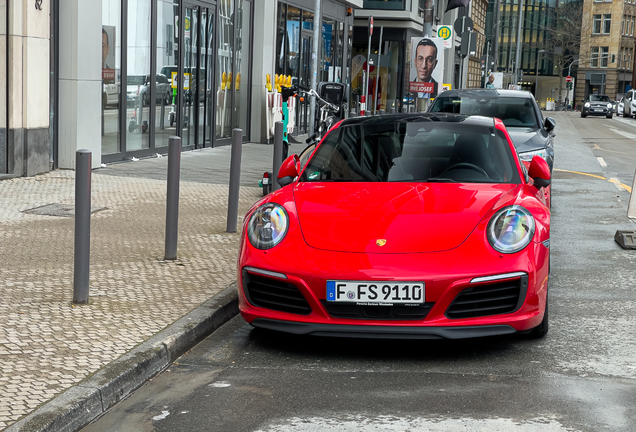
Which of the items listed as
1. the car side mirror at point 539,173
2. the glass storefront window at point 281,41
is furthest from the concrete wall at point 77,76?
the glass storefront window at point 281,41

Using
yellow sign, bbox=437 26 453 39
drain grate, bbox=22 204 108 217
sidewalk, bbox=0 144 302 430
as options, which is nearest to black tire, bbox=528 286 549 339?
sidewalk, bbox=0 144 302 430

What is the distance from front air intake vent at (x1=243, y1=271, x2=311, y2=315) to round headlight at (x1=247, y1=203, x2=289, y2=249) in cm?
19

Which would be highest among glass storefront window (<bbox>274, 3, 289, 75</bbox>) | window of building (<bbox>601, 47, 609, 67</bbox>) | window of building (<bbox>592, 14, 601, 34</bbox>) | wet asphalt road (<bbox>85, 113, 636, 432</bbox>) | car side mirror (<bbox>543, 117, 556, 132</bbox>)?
window of building (<bbox>592, 14, 601, 34</bbox>)

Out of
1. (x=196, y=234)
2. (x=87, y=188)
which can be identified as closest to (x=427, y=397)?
(x=87, y=188)

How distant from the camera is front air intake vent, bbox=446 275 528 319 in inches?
180

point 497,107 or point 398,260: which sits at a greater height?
point 497,107

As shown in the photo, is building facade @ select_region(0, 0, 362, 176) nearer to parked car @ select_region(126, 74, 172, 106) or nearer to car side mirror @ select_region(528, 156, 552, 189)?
parked car @ select_region(126, 74, 172, 106)

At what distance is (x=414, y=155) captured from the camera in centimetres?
592

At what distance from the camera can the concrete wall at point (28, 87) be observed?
36.9 feet

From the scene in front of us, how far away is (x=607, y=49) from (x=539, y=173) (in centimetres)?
10298

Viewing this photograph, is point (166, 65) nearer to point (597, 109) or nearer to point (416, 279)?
point (416, 279)

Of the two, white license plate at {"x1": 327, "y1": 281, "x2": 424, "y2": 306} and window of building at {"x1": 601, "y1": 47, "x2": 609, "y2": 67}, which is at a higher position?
window of building at {"x1": 601, "y1": 47, "x2": 609, "y2": 67}

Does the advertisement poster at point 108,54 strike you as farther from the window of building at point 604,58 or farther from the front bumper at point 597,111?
the window of building at point 604,58

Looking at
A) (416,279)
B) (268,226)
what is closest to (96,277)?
(268,226)
